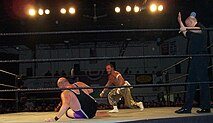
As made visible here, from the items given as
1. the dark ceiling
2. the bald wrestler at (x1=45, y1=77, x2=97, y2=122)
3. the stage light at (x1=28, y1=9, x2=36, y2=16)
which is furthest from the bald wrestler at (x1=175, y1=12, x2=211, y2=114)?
the stage light at (x1=28, y1=9, x2=36, y2=16)

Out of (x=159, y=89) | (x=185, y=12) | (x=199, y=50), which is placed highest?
(x=185, y=12)

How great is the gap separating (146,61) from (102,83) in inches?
160

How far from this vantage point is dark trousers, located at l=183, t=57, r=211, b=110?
4465 millimetres

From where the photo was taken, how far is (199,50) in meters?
4.48

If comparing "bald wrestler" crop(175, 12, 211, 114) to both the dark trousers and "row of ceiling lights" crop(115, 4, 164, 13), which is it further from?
"row of ceiling lights" crop(115, 4, 164, 13)

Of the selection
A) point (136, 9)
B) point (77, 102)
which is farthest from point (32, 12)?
point (77, 102)

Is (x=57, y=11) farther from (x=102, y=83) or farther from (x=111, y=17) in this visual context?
(x=102, y=83)

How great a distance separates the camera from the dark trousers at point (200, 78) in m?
4.46

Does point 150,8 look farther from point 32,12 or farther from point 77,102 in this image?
point 77,102

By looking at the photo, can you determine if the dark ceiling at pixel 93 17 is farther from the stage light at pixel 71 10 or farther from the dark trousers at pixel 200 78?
the dark trousers at pixel 200 78

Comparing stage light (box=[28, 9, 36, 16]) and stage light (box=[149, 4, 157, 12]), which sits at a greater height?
stage light (box=[149, 4, 157, 12])

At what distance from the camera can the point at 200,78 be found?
14.7ft

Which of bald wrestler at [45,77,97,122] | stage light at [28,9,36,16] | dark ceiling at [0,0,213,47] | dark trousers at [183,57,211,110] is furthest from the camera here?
stage light at [28,9,36,16]

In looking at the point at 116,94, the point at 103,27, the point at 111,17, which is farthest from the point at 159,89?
the point at 116,94
